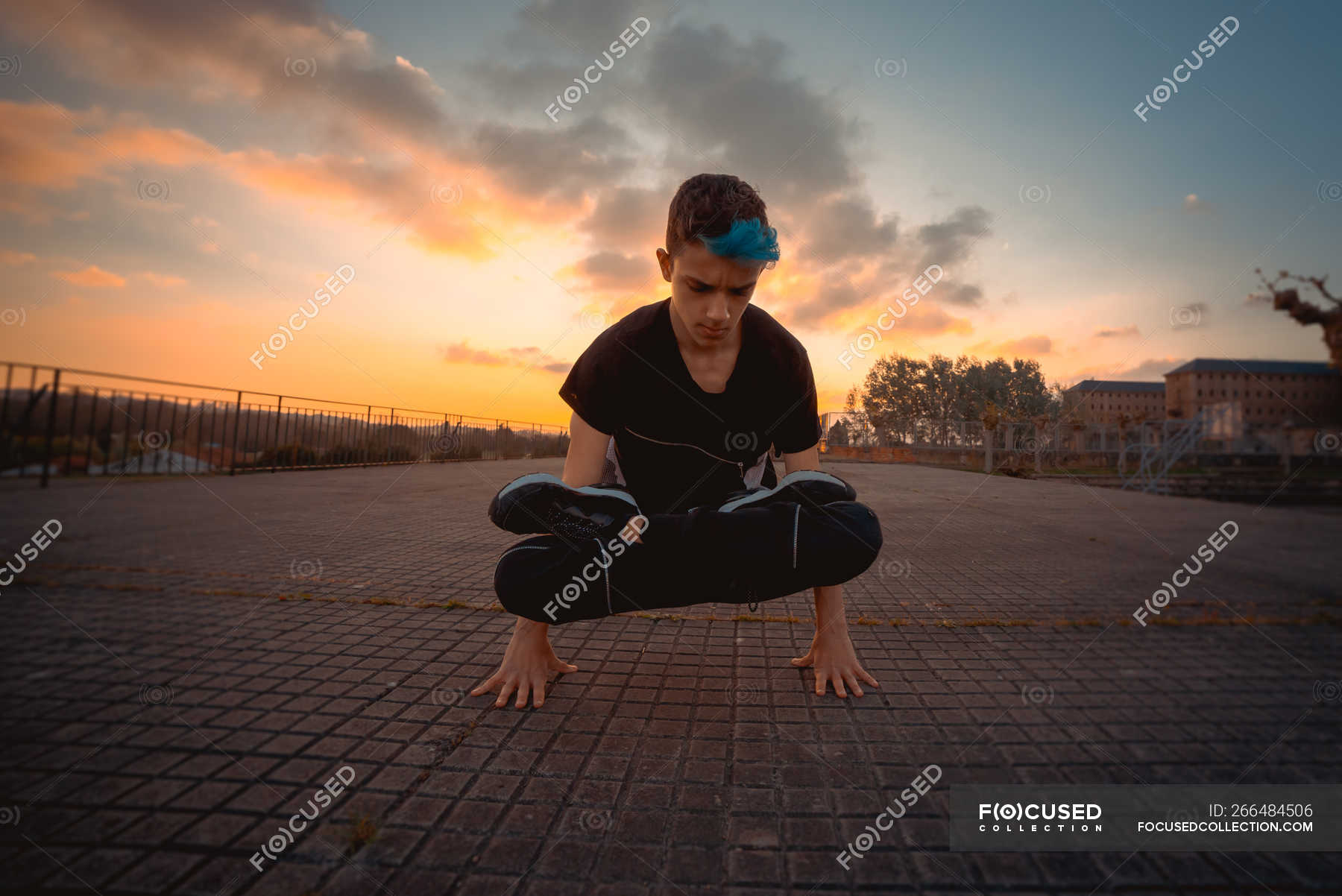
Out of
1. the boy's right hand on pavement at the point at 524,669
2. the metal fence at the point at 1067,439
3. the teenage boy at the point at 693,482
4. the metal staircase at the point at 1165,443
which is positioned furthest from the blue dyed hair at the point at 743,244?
the metal staircase at the point at 1165,443

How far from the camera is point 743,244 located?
204cm

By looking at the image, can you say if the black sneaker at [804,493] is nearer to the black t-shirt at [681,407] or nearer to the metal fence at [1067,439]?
the black t-shirt at [681,407]

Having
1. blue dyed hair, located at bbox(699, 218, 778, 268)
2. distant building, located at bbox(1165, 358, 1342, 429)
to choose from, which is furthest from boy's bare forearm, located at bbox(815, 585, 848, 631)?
distant building, located at bbox(1165, 358, 1342, 429)

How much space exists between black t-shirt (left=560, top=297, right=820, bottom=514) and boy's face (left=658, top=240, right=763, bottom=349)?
273 millimetres

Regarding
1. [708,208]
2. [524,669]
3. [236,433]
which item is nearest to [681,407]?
[708,208]

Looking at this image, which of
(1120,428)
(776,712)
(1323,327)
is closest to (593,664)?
(776,712)

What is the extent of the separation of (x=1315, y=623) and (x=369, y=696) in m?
5.09

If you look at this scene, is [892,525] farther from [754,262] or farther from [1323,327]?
[754,262]

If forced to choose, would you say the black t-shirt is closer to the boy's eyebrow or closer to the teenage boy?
the teenage boy

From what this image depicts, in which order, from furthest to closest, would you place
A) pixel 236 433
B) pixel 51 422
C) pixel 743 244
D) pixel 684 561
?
pixel 236 433, pixel 51 422, pixel 743 244, pixel 684 561

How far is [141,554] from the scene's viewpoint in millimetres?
4312

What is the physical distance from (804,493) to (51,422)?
9332mm

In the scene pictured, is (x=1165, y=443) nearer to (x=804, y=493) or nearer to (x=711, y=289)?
(x=804, y=493)

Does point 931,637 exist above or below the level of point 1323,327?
below
